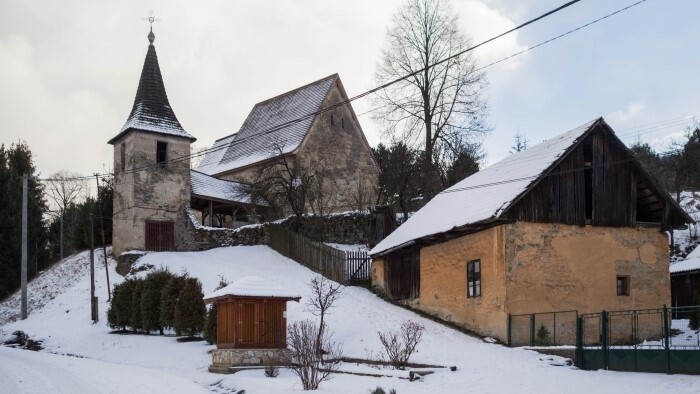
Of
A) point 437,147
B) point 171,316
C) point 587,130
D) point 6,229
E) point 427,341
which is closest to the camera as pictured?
point 427,341

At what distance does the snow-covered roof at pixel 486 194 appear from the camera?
2323 cm

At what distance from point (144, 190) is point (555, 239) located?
2523cm

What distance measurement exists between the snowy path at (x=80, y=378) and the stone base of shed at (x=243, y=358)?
4.59ft

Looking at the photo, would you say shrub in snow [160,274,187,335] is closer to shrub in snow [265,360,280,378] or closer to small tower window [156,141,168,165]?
shrub in snow [265,360,280,378]

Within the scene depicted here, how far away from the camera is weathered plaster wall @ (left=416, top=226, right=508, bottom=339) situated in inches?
882

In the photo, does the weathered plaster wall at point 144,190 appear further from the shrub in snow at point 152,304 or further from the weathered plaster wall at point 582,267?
the weathered plaster wall at point 582,267

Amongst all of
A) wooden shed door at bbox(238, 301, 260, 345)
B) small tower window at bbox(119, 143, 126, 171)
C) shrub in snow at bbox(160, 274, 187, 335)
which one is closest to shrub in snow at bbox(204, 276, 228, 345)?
wooden shed door at bbox(238, 301, 260, 345)

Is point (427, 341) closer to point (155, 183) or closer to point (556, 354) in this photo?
point (556, 354)

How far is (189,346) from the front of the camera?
25.0 meters

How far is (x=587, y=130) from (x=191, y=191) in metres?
25.8

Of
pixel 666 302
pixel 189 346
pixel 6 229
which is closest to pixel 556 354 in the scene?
pixel 666 302

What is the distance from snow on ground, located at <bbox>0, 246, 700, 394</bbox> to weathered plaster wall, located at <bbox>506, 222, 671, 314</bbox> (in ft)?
8.10

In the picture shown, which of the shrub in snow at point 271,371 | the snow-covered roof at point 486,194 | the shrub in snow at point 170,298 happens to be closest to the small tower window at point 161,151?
the shrub in snow at point 170,298

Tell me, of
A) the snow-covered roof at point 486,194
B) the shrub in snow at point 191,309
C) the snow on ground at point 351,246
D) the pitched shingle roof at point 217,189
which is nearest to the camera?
the snow-covered roof at point 486,194
